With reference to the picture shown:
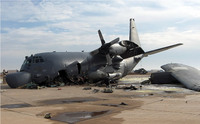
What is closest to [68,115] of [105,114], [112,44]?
A: [105,114]

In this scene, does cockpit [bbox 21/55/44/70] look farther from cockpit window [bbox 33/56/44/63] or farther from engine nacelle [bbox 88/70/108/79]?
engine nacelle [bbox 88/70/108/79]

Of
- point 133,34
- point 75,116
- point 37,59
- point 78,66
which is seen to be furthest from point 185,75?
point 133,34

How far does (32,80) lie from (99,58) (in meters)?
7.57

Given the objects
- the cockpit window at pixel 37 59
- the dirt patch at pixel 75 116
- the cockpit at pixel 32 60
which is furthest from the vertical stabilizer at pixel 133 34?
the dirt patch at pixel 75 116

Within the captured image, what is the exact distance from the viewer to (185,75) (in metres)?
17.8

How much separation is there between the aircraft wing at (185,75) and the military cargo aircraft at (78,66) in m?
3.41

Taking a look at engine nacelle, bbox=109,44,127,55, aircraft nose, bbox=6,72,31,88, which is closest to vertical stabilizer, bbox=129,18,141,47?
engine nacelle, bbox=109,44,127,55

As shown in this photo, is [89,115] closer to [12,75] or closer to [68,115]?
[68,115]

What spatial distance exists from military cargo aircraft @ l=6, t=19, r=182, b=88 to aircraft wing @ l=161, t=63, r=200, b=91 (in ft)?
11.2

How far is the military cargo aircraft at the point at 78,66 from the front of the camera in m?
20.8

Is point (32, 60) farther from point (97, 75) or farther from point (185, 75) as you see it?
point (185, 75)

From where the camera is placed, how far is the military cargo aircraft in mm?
20766

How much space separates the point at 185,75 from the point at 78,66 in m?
10.9

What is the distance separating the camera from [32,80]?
20672 mm
